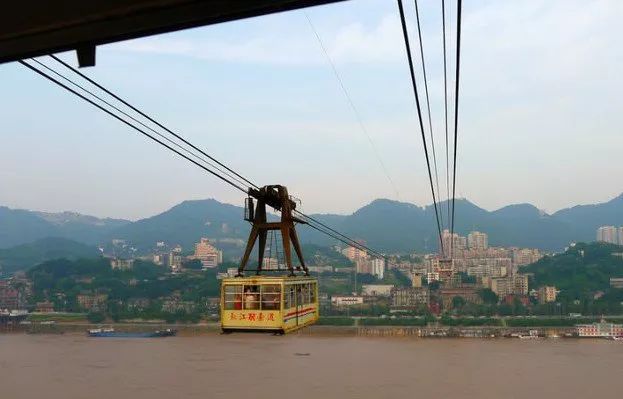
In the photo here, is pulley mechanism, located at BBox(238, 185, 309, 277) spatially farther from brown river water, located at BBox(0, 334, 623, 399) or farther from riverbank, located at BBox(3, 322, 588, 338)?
riverbank, located at BBox(3, 322, 588, 338)

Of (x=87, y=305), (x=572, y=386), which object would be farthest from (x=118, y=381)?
(x=87, y=305)

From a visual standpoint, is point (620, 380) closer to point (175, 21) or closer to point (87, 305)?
point (175, 21)

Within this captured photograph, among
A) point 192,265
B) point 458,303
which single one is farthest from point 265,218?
point 192,265

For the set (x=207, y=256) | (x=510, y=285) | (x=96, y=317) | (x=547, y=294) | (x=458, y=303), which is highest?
(x=207, y=256)

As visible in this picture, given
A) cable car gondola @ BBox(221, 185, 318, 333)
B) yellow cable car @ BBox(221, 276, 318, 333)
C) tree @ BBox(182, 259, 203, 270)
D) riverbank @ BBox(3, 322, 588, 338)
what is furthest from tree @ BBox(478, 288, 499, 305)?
yellow cable car @ BBox(221, 276, 318, 333)

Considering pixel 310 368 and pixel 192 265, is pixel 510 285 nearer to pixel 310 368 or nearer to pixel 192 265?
pixel 310 368

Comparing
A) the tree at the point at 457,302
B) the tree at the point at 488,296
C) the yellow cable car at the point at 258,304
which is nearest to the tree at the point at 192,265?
the tree at the point at 457,302
